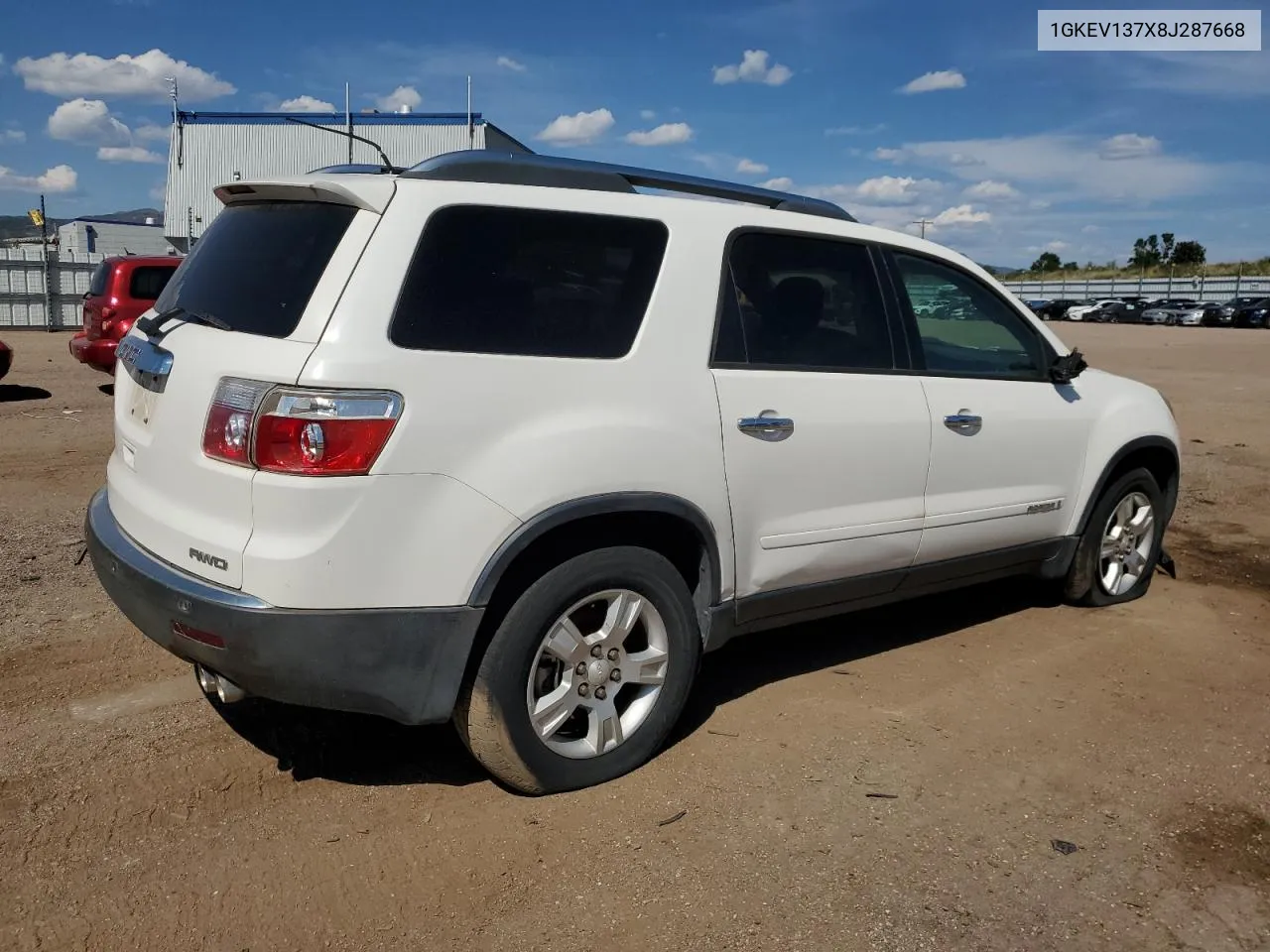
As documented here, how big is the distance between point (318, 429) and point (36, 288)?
87.5 ft

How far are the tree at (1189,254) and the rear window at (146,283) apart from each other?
10524 cm

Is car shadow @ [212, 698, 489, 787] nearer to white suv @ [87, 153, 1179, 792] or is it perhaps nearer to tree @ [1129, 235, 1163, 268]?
white suv @ [87, 153, 1179, 792]

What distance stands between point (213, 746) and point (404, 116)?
3805 centimetres

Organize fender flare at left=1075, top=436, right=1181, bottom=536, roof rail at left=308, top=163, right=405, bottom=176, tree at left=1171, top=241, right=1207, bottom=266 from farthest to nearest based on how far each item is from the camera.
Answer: tree at left=1171, top=241, right=1207, bottom=266
fender flare at left=1075, top=436, right=1181, bottom=536
roof rail at left=308, top=163, right=405, bottom=176

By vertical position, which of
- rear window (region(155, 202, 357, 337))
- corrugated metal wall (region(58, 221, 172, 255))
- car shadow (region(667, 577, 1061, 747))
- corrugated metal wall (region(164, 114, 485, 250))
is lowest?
car shadow (region(667, 577, 1061, 747))

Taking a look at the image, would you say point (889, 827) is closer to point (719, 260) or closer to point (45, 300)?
point (719, 260)

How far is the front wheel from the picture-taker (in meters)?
3.21

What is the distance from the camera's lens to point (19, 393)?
513 inches

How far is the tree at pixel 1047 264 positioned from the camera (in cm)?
11131

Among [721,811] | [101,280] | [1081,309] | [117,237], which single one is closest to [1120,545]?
[721,811]

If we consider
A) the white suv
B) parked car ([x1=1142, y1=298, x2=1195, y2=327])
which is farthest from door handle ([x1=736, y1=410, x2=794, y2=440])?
parked car ([x1=1142, y1=298, x2=1195, y2=327])

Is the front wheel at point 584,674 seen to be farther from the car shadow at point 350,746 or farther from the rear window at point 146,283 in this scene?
the rear window at point 146,283

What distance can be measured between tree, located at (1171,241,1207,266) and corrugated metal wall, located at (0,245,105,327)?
99457mm

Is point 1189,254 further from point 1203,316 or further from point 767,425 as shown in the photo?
point 767,425
